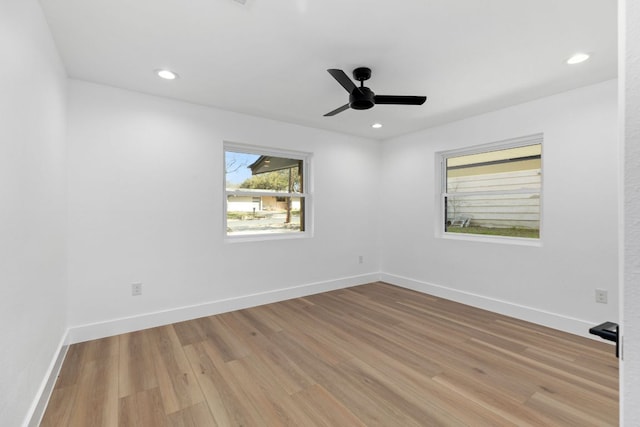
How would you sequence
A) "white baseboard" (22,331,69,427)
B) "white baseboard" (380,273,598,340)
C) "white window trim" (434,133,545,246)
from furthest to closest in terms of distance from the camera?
"white window trim" (434,133,545,246) → "white baseboard" (380,273,598,340) → "white baseboard" (22,331,69,427)

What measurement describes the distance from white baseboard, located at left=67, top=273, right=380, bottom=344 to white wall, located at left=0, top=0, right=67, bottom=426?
18.6 inches

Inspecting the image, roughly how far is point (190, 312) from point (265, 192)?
65.8 inches

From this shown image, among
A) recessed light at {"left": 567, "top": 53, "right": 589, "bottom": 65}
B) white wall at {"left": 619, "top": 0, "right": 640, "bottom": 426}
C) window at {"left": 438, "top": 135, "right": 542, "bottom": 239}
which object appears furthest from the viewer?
window at {"left": 438, "top": 135, "right": 542, "bottom": 239}

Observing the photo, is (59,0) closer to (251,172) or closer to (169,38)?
(169,38)

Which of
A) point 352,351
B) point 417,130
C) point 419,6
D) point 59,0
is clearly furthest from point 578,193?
point 59,0

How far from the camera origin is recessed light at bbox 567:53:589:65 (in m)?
→ 2.29

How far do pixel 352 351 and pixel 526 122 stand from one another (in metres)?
3.00

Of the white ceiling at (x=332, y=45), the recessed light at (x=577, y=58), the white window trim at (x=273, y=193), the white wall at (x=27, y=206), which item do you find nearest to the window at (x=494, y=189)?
the white ceiling at (x=332, y=45)

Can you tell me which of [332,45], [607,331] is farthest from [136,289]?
[607,331]

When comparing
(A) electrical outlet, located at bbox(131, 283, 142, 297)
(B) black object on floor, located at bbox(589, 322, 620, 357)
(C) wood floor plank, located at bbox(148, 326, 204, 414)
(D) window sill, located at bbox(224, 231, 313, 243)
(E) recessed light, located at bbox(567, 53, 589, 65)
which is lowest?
(C) wood floor plank, located at bbox(148, 326, 204, 414)

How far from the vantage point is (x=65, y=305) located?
2.62 m

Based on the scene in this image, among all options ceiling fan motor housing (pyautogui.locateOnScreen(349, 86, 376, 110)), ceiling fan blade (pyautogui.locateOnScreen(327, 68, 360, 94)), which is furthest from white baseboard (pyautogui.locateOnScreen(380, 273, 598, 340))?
ceiling fan blade (pyautogui.locateOnScreen(327, 68, 360, 94))

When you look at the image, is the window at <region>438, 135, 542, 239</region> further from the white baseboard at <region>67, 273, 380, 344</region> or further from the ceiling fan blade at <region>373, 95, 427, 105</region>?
the white baseboard at <region>67, 273, 380, 344</region>

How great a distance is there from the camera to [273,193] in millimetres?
4023
